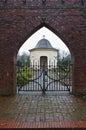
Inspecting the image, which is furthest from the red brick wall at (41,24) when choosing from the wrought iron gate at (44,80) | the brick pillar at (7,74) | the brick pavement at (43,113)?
the brick pavement at (43,113)

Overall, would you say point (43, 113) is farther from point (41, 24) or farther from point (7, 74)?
point (41, 24)

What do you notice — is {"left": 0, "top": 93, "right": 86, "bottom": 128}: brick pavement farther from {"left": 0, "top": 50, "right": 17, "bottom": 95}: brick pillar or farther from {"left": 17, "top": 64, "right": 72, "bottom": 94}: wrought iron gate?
{"left": 17, "top": 64, "right": 72, "bottom": 94}: wrought iron gate

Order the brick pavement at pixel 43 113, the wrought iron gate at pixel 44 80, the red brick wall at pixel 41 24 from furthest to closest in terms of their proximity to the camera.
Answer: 1. the wrought iron gate at pixel 44 80
2. the red brick wall at pixel 41 24
3. the brick pavement at pixel 43 113

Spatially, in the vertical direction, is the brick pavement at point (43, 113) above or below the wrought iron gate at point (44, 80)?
below

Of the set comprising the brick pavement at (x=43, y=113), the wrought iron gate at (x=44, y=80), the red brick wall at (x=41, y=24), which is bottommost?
the brick pavement at (x=43, y=113)

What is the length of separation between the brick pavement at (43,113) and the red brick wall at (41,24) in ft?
7.09

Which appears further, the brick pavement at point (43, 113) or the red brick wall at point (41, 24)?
the red brick wall at point (41, 24)

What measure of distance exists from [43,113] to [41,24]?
5.12 metres

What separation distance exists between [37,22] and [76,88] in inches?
134

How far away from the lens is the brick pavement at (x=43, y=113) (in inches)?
270

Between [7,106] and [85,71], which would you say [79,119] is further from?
[85,71]

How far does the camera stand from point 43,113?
8.27m

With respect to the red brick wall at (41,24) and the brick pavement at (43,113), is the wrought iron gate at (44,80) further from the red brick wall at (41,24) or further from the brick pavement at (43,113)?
the brick pavement at (43,113)

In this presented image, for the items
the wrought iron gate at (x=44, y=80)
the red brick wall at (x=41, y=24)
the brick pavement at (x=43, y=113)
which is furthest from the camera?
the wrought iron gate at (x=44, y=80)
